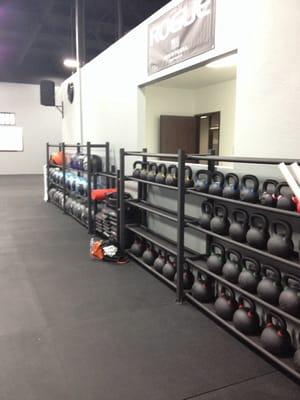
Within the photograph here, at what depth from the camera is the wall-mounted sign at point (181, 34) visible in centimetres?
319

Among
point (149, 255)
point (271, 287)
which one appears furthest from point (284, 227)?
point (149, 255)

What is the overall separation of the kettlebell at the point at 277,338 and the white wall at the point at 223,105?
3.95 metres

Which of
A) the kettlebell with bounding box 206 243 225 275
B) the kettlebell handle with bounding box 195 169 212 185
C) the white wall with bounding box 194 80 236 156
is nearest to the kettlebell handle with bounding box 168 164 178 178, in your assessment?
the kettlebell handle with bounding box 195 169 212 185

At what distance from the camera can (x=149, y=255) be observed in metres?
3.84

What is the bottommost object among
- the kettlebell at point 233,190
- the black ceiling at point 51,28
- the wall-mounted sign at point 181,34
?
the kettlebell at point 233,190

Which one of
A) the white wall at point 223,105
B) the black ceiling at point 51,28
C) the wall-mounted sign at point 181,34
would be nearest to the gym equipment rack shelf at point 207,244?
the wall-mounted sign at point 181,34

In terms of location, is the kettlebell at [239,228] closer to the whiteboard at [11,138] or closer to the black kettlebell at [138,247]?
the black kettlebell at [138,247]

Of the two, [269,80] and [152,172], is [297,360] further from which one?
[152,172]

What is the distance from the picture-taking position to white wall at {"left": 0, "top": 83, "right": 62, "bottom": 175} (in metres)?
13.7

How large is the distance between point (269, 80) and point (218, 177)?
81 centimetres

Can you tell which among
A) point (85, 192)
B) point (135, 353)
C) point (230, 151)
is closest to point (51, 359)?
point (135, 353)

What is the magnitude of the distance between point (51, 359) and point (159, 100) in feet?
15.1

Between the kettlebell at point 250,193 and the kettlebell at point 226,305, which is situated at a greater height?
the kettlebell at point 250,193

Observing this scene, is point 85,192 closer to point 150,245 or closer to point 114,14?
point 150,245
